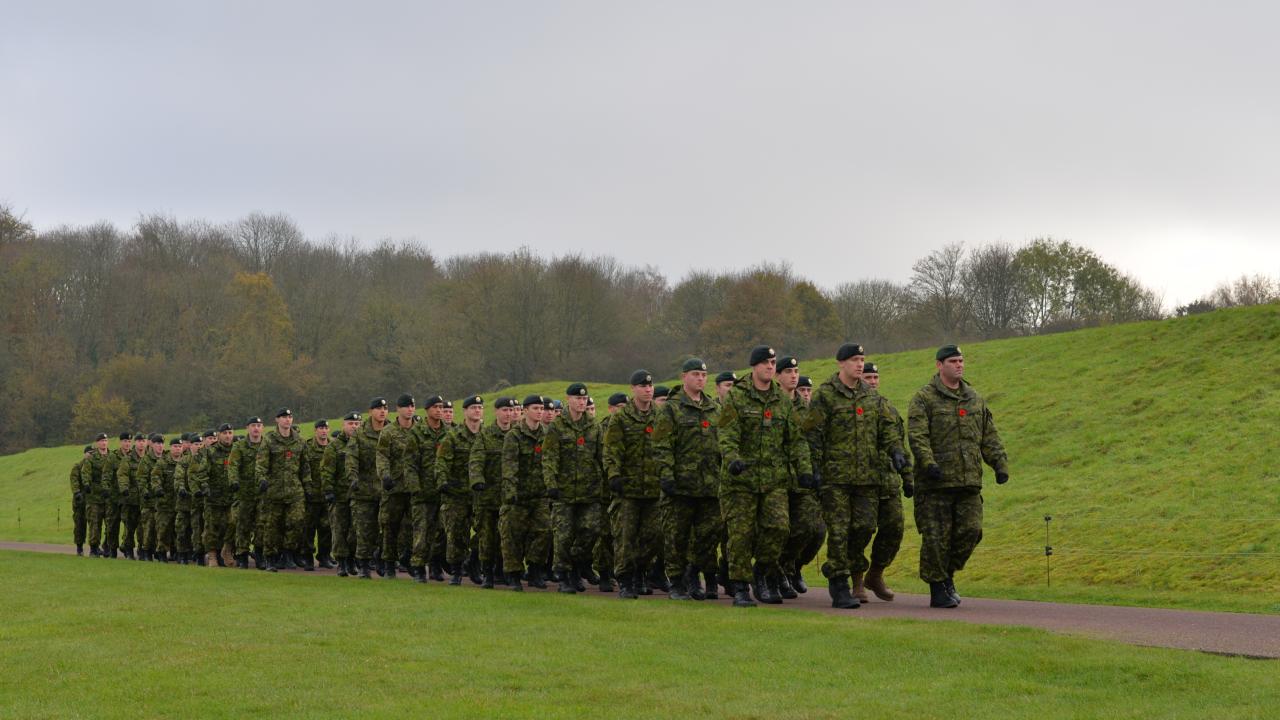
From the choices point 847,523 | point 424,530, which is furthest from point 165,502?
point 847,523

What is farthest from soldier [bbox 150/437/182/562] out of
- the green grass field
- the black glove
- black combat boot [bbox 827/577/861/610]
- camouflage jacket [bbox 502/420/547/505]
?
the black glove

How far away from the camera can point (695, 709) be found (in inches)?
289

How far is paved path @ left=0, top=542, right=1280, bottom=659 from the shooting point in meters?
9.53

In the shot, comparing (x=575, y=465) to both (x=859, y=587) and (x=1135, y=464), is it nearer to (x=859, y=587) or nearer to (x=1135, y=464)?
(x=859, y=587)

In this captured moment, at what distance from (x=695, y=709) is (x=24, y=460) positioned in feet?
200

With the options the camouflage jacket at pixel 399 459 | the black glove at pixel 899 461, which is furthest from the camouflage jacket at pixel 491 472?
the black glove at pixel 899 461

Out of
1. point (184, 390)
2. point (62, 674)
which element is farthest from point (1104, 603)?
point (184, 390)

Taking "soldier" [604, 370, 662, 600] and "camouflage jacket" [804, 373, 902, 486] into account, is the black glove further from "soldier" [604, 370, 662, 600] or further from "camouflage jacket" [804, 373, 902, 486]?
"soldier" [604, 370, 662, 600]

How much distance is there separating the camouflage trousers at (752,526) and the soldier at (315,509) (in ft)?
34.1

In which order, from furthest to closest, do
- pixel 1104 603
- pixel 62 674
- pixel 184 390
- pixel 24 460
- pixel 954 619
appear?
pixel 184 390 → pixel 24 460 → pixel 1104 603 → pixel 954 619 → pixel 62 674

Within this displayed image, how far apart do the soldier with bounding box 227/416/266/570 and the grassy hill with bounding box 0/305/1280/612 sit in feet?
35.0

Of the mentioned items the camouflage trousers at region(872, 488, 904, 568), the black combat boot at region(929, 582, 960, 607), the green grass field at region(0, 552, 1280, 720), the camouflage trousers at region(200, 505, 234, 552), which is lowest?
the green grass field at region(0, 552, 1280, 720)

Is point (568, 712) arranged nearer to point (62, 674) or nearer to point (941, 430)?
point (62, 674)

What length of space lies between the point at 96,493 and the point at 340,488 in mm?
10246
